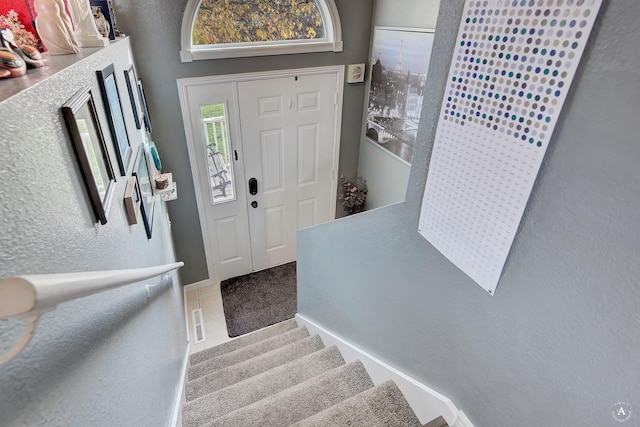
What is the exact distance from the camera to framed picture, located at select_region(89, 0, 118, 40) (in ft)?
6.55

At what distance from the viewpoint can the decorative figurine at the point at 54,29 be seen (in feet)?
3.77

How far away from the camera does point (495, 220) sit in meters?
Answer: 1.01

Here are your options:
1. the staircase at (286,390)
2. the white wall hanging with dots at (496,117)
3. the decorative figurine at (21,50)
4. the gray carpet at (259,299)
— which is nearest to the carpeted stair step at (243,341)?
the staircase at (286,390)

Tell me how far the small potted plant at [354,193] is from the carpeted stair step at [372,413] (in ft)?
7.74

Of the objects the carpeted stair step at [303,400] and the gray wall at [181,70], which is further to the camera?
the gray wall at [181,70]

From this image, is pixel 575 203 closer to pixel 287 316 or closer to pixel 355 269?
pixel 355 269

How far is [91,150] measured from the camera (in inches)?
40.6

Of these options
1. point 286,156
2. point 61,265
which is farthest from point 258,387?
point 286,156

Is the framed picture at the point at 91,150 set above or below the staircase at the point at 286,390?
above

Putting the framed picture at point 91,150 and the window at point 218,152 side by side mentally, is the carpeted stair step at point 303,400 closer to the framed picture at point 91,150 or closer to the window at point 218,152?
the framed picture at point 91,150

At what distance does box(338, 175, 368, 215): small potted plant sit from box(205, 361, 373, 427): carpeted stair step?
2.08 m

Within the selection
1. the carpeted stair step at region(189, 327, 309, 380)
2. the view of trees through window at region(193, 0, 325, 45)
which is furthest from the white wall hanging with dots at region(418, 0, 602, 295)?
the view of trees through window at region(193, 0, 325, 45)

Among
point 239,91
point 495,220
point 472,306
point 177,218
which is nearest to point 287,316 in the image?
point 177,218

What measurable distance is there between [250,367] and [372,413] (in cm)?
106
